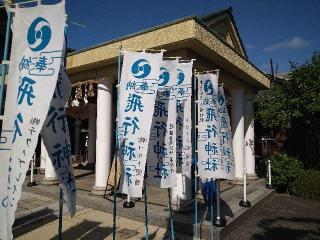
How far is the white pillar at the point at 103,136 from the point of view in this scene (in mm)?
9117

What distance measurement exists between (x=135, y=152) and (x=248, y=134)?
381 inches

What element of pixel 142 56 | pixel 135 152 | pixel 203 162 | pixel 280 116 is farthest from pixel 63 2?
pixel 280 116

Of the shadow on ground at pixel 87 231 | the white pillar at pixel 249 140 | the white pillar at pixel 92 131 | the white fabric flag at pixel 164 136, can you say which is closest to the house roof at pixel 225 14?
the white pillar at pixel 249 140

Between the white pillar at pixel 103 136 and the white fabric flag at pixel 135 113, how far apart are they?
194 inches

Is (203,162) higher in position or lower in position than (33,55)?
lower

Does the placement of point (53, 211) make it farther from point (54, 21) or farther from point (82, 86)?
point (54, 21)

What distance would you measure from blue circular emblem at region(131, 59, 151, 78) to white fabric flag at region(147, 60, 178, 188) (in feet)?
2.07

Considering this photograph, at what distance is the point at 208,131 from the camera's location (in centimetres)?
558

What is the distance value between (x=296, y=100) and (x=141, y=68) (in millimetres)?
9433

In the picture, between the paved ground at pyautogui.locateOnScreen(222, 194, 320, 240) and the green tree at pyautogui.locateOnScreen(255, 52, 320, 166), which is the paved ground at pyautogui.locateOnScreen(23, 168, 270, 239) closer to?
the paved ground at pyautogui.locateOnScreen(222, 194, 320, 240)

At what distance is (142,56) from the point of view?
4.46 metres

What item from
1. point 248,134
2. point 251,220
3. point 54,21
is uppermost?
point 54,21

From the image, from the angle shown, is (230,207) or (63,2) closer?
(63,2)

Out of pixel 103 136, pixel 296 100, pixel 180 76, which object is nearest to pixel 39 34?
pixel 180 76
